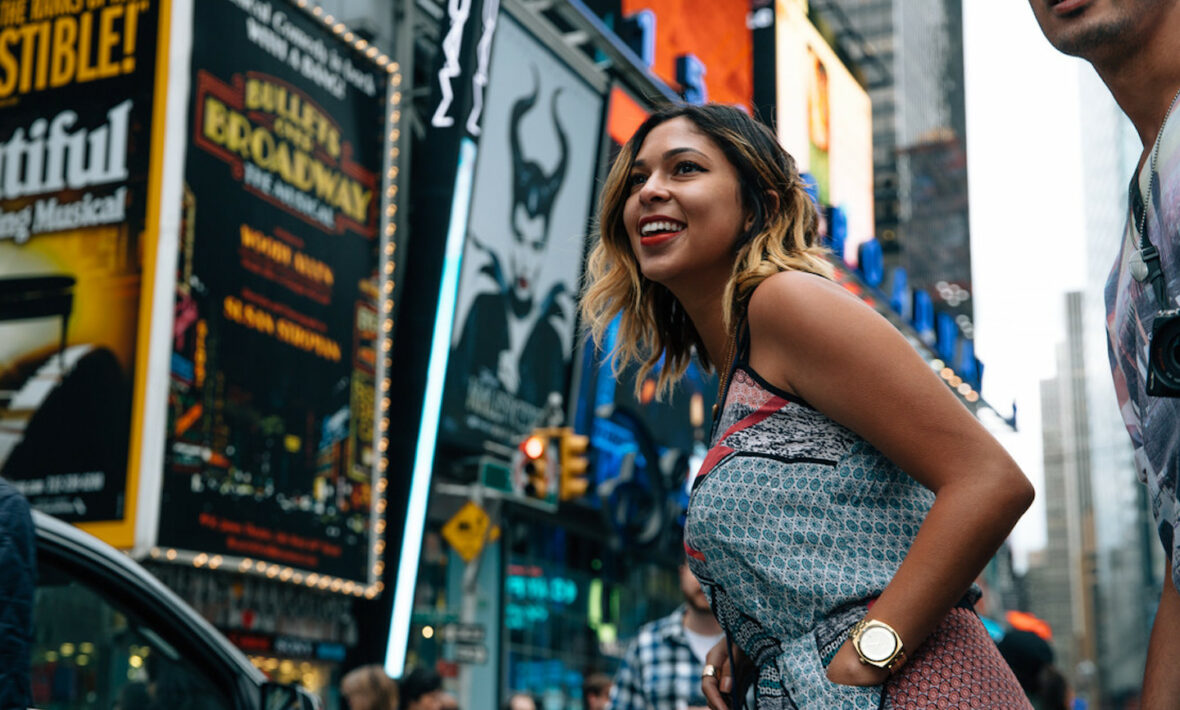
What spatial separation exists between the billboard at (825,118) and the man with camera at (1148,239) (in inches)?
1550

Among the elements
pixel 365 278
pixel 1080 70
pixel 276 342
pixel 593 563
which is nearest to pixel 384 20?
pixel 365 278

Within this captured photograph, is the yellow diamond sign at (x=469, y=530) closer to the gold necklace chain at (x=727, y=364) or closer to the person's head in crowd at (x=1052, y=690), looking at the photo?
the person's head in crowd at (x=1052, y=690)

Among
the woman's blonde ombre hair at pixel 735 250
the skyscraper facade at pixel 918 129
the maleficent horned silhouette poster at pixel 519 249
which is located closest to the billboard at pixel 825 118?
the skyscraper facade at pixel 918 129

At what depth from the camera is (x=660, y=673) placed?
6.57 m

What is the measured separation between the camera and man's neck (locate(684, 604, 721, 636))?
21.5ft

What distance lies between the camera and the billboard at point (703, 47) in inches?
1367

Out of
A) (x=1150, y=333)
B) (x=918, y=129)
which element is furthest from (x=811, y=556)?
(x=918, y=129)

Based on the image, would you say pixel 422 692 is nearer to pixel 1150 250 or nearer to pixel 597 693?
pixel 597 693

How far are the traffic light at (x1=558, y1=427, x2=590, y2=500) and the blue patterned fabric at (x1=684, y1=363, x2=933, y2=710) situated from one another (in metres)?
17.0

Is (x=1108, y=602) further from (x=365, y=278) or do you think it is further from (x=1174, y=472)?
(x=1174, y=472)

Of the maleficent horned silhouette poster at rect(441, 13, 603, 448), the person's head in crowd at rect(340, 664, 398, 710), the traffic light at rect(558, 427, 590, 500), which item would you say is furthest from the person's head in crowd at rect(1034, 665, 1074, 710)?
the maleficent horned silhouette poster at rect(441, 13, 603, 448)

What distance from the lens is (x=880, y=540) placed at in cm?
219

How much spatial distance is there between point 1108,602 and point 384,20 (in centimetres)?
17415

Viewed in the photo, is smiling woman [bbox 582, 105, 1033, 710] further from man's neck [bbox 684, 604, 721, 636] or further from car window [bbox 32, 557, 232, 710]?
man's neck [bbox 684, 604, 721, 636]
